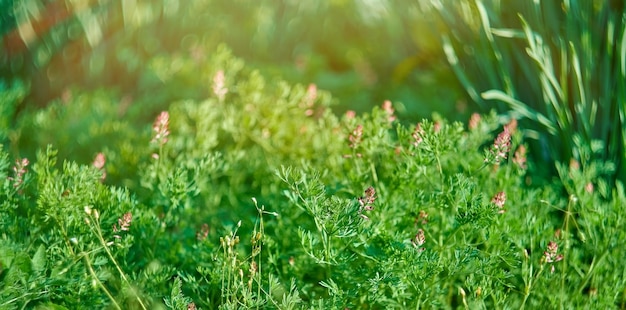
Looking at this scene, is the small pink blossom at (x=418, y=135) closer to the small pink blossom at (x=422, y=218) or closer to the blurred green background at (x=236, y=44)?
the small pink blossom at (x=422, y=218)

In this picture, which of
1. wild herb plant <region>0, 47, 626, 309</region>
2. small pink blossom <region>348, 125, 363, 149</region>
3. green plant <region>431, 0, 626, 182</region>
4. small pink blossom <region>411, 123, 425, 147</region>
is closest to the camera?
wild herb plant <region>0, 47, 626, 309</region>

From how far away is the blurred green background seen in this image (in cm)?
396

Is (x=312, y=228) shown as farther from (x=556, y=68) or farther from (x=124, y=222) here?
(x=556, y=68)

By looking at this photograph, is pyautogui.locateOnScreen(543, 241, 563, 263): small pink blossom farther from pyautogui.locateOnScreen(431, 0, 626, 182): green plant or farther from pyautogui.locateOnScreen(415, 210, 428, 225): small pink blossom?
pyautogui.locateOnScreen(431, 0, 626, 182): green plant

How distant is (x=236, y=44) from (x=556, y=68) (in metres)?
2.10

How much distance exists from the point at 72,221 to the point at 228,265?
51cm

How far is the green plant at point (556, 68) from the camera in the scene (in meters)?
2.89

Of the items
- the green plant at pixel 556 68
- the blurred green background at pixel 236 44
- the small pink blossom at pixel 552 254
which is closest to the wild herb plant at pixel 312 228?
the small pink blossom at pixel 552 254

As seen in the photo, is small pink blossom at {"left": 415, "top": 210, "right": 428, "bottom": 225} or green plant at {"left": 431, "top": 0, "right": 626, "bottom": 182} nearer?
small pink blossom at {"left": 415, "top": 210, "right": 428, "bottom": 225}

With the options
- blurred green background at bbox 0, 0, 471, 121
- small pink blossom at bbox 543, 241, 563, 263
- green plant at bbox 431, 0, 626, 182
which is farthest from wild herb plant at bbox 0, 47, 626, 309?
blurred green background at bbox 0, 0, 471, 121

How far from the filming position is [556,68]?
122 inches

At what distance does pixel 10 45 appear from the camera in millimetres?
4273

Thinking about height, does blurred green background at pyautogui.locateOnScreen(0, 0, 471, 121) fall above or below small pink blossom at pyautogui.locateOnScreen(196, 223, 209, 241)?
below

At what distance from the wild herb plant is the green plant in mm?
158
